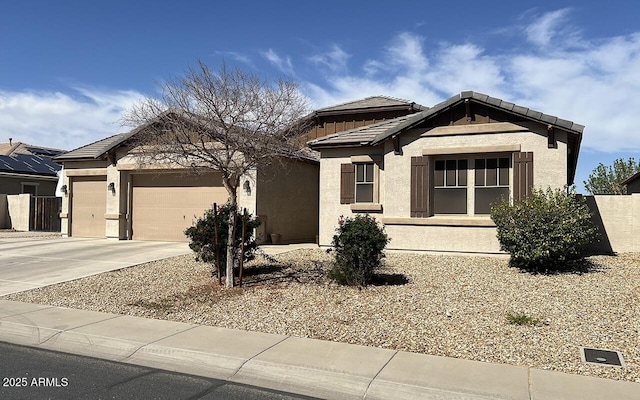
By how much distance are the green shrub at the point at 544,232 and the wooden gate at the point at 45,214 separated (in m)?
21.8

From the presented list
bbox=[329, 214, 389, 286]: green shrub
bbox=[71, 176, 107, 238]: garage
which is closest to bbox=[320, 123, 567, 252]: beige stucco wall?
bbox=[329, 214, 389, 286]: green shrub

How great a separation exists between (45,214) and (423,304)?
75.1 feet

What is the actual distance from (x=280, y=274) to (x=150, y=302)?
3148 millimetres

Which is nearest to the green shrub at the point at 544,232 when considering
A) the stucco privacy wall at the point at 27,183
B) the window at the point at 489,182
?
the window at the point at 489,182

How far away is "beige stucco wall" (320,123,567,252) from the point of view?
13.2 meters

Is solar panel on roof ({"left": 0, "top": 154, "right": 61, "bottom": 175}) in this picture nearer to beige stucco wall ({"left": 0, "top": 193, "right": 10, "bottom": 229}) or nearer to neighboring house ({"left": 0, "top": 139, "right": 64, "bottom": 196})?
neighboring house ({"left": 0, "top": 139, "right": 64, "bottom": 196})

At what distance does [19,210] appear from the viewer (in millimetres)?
26266

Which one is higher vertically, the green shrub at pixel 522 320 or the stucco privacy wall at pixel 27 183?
the stucco privacy wall at pixel 27 183

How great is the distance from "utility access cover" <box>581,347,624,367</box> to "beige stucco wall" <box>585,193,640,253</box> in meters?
8.29

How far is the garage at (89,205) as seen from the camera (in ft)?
66.9

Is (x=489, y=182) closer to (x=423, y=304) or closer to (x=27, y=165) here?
(x=423, y=304)

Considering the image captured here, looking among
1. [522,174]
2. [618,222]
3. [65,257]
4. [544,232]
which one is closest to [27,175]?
[65,257]

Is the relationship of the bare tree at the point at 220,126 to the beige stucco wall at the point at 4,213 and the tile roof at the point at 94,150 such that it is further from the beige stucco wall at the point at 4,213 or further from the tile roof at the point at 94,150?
the beige stucco wall at the point at 4,213

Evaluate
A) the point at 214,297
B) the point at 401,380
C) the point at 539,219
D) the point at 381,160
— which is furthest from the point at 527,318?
the point at 381,160
